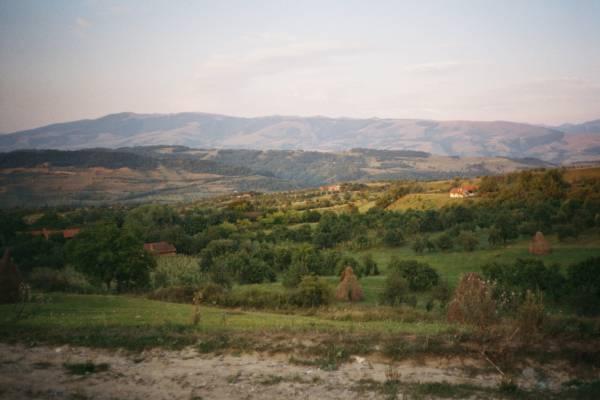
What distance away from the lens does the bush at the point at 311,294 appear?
2689cm

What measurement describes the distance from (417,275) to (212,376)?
30.8 metres

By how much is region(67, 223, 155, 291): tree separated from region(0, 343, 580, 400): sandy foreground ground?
18.5 meters

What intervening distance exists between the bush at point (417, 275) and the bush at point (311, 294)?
1374 cm

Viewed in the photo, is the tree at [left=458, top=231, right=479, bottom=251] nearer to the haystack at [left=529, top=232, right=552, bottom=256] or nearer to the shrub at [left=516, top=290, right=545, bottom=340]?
the haystack at [left=529, top=232, right=552, bottom=256]

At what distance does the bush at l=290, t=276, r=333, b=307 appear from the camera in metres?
26.9

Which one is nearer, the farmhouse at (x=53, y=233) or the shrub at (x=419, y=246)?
the shrub at (x=419, y=246)

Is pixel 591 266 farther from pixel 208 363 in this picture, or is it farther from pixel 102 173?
pixel 102 173

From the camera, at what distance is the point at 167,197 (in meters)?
179

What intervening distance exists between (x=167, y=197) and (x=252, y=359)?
173 m

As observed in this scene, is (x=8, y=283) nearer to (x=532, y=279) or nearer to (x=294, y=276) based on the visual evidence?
(x=294, y=276)

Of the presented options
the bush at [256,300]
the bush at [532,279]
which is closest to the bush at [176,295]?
the bush at [256,300]

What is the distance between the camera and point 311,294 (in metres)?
27.6

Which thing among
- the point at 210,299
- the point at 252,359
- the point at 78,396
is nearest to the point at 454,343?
the point at 252,359

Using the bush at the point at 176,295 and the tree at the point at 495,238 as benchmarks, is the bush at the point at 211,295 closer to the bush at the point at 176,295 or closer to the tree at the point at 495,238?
the bush at the point at 176,295
